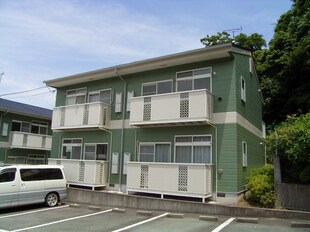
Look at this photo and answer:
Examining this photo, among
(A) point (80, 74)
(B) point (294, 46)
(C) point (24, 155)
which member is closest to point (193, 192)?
→ (A) point (80, 74)

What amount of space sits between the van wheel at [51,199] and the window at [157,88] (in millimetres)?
6305

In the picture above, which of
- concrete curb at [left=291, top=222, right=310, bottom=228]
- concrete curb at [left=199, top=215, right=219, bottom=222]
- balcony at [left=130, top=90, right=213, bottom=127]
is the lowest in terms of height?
concrete curb at [left=199, top=215, right=219, bottom=222]

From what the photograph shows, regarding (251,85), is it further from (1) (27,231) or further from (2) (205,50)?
(1) (27,231)

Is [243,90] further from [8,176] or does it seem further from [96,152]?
[8,176]

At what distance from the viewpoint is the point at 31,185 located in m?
11.9

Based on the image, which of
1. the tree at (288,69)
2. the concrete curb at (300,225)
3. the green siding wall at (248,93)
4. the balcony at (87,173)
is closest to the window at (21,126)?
the balcony at (87,173)

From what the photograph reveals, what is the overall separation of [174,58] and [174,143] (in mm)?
3814

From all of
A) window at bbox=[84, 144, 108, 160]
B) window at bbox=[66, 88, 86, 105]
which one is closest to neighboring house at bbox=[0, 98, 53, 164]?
window at bbox=[66, 88, 86, 105]

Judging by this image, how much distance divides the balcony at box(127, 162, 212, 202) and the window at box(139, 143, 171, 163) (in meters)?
1.09

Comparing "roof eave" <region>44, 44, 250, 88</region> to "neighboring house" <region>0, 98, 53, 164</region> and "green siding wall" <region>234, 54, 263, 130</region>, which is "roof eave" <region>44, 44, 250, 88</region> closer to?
"green siding wall" <region>234, 54, 263, 130</region>

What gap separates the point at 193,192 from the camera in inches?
447

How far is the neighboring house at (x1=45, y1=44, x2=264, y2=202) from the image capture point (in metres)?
11.8

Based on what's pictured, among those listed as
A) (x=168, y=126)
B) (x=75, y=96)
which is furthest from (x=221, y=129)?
(x=75, y=96)

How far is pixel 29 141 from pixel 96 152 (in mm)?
10616
